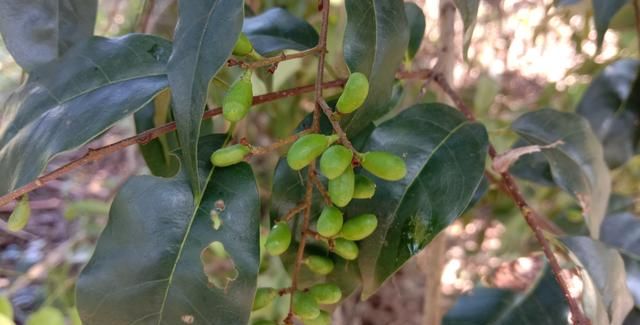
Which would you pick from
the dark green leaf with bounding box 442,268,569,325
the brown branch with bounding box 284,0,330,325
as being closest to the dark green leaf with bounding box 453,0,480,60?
the brown branch with bounding box 284,0,330,325

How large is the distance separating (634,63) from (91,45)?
1.07 meters

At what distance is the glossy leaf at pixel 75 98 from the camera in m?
0.63

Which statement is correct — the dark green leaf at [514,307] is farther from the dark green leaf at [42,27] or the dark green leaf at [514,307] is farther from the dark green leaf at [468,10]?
the dark green leaf at [42,27]

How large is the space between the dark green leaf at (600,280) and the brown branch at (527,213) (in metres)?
0.02

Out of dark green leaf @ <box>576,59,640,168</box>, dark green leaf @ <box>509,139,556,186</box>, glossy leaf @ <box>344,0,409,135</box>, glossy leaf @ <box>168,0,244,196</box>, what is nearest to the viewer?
glossy leaf @ <box>168,0,244,196</box>

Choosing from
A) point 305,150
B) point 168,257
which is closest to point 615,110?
point 305,150

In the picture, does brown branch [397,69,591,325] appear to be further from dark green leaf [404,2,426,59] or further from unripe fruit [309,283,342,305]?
unripe fruit [309,283,342,305]

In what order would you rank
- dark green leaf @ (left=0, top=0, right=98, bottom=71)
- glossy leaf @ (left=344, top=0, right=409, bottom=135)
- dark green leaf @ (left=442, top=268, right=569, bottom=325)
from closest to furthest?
glossy leaf @ (left=344, top=0, right=409, bottom=135) → dark green leaf @ (left=0, top=0, right=98, bottom=71) → dark green leaf @ (left=442, top=268, right=569, bottom=325)

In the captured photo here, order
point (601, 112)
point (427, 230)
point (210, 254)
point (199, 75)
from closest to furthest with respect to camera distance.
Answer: point (199, 75) < point (427, 230) < point (601, 112) < point (210, 254)

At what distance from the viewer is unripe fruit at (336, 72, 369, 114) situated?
590 mm

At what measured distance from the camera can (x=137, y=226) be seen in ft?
2.01

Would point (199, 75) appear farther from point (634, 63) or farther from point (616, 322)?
point (634, 63)

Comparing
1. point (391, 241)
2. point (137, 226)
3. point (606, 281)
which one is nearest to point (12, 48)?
point (137, 226)

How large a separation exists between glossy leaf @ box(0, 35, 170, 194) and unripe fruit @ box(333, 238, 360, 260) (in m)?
0.26
